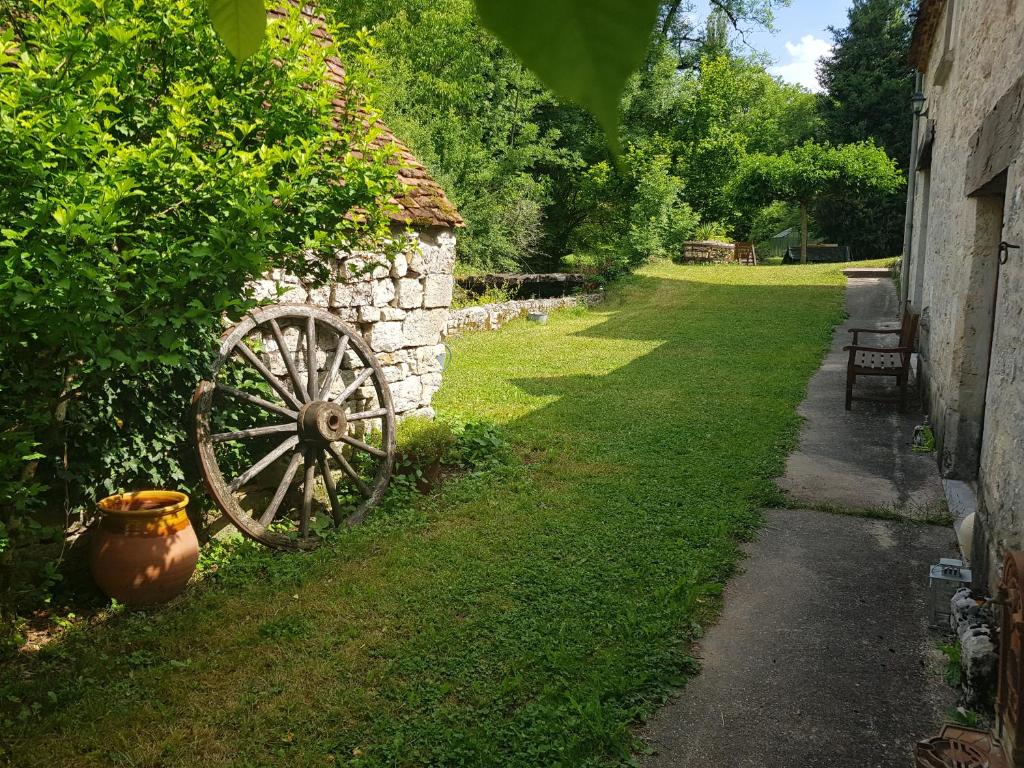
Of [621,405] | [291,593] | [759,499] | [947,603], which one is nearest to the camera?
[947,603]

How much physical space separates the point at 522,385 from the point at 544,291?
353 inches

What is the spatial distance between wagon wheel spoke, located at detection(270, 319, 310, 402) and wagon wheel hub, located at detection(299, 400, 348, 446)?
0.09 m

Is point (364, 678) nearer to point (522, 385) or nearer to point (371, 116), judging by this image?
point (371, 116)

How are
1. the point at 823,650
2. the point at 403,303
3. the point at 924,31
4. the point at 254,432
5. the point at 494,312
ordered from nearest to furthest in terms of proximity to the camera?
1. the point at 823,650
2. the point at 254,432
3. the point at 403,303
4. the point at 924,31
5. the point at 494,312

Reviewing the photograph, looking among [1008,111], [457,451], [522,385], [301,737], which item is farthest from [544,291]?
[301,737]

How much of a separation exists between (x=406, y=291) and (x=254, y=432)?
6.40 ft

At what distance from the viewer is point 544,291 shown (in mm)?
17594

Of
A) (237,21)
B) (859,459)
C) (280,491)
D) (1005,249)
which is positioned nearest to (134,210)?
(280,491)

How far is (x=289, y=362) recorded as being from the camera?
4.75m

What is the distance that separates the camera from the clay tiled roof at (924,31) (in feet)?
24.3

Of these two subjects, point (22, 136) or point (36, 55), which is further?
point (36, 55)

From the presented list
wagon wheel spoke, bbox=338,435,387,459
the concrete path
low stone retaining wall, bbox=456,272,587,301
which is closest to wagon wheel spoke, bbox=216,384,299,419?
wagon wheel spoke, bbox=338,435,387,459

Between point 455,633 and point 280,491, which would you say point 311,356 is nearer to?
point 280,491

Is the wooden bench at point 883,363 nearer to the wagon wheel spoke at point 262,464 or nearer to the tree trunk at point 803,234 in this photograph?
the wagon wheel spoke at point 262,464
